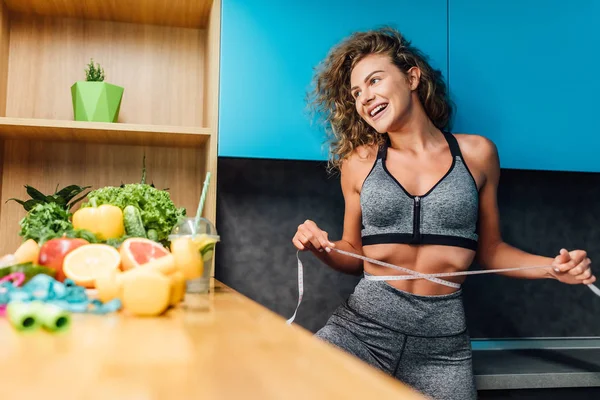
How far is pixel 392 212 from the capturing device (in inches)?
64.4

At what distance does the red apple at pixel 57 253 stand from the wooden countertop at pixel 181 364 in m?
0.33

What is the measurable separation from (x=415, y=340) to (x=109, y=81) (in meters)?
1.39

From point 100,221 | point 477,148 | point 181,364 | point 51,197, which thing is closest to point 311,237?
point 100,221

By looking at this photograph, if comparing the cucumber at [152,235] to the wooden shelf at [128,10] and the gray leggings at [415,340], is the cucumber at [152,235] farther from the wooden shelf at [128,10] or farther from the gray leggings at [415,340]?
the wooden shelf at [128,10]

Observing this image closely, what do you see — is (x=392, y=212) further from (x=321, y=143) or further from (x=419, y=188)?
(x=321, y=143)

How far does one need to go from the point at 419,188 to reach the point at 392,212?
124mm

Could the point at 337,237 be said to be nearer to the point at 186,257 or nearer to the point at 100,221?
the point at 100,221

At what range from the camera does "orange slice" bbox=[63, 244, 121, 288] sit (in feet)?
3.28

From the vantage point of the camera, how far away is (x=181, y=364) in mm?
500

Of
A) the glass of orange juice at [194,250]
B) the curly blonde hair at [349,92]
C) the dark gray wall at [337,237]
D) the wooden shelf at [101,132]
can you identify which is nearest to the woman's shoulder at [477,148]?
the curly blonde hair at [349,92]

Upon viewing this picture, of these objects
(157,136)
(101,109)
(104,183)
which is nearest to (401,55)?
(157,136)

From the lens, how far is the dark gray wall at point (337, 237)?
2098 millimetres

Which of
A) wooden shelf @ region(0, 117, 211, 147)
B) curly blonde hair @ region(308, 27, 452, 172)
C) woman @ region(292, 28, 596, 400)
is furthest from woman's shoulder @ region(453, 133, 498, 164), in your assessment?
wooden shelf @ region(0, 117, 211, 147)

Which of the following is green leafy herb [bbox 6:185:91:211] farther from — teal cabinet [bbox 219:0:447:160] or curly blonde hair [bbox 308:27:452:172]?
curly blonde hair [bbox 308:27:452:172]
